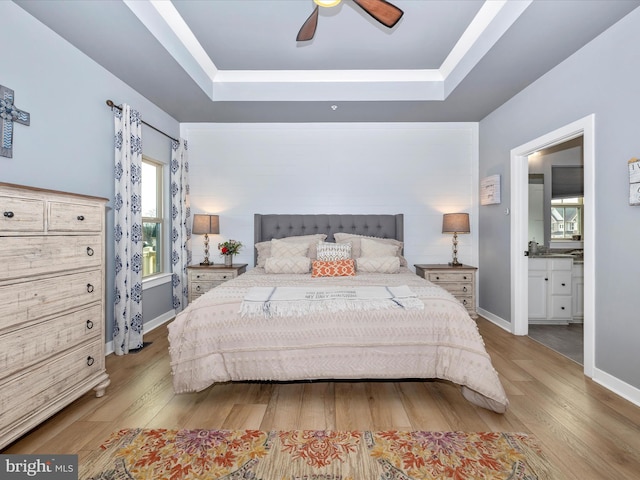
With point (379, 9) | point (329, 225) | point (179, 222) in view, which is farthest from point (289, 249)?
point (379, 9)

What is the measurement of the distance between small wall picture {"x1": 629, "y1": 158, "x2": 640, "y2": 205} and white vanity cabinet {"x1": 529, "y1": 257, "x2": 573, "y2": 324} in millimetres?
1816

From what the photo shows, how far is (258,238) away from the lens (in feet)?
14.7

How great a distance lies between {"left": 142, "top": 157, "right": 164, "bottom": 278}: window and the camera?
Answer: 4.03 meters

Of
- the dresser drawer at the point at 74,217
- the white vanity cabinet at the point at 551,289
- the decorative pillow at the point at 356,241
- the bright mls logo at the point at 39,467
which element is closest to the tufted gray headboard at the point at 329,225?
the decorative pillow at the point at 356,241

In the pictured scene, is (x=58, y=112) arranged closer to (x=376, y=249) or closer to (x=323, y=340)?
(x=323, y=340)

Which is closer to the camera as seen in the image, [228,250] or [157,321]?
[157,321]

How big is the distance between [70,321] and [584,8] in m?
4.04

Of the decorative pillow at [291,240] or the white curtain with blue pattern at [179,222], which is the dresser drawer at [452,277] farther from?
the white curtain with blue pattern at [179,222]

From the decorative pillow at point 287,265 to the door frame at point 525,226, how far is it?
7.98ft

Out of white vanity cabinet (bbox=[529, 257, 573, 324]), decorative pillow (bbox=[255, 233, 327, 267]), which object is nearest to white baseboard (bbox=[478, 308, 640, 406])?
white vanity cabinet (bbox=[529, 257, 573, 324])

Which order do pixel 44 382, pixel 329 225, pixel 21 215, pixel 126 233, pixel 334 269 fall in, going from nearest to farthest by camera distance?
pixel 21 215, pixel 44 382, pixel 126 233, pixel 334 269, pixel 329 225

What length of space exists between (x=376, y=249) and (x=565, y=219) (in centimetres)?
325

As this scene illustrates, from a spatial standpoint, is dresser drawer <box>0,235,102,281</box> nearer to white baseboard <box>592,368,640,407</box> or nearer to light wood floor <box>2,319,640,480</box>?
light wood floor <box>2,319,640,480</box>

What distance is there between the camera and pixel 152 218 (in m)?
4.10
